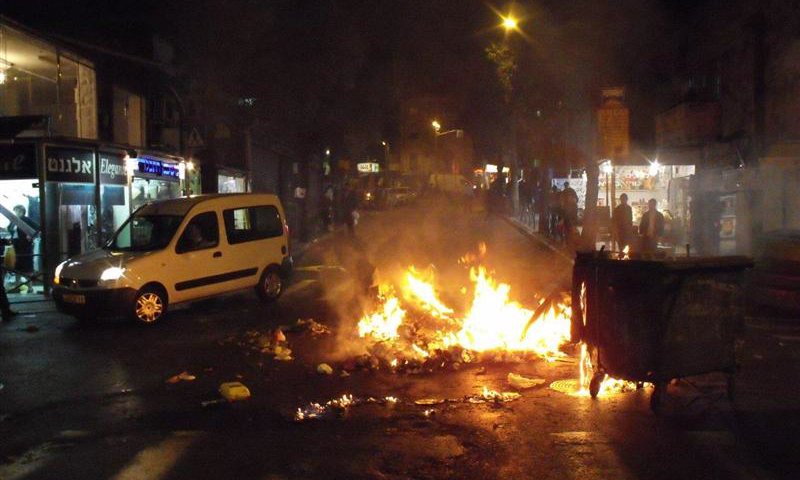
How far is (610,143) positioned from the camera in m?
16.2

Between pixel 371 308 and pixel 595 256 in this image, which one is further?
pixel 371 308

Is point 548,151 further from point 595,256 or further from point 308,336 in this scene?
point 595,256

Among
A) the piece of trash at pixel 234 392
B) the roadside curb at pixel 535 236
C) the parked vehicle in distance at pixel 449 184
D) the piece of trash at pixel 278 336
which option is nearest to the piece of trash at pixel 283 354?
the piece of trash at pixel 278 336

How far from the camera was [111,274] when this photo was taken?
35.3 ft

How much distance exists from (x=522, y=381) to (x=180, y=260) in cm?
653

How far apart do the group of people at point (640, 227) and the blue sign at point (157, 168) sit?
40.0 ft

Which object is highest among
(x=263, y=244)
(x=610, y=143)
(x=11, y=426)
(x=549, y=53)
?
(x=549, y=53)

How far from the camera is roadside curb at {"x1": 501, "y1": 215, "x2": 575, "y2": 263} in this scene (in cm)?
2141

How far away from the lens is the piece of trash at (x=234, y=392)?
702 cm

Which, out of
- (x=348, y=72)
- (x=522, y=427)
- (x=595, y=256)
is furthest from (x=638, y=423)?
(x=348, y=72)

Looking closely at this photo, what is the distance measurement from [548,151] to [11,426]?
2624 centimetres

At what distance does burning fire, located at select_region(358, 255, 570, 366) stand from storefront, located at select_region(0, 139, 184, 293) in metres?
8.71

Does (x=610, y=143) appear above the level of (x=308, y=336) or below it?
above

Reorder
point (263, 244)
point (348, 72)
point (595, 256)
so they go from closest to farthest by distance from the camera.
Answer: point (595, 256) → point (263, 244) → point (348, 72)
